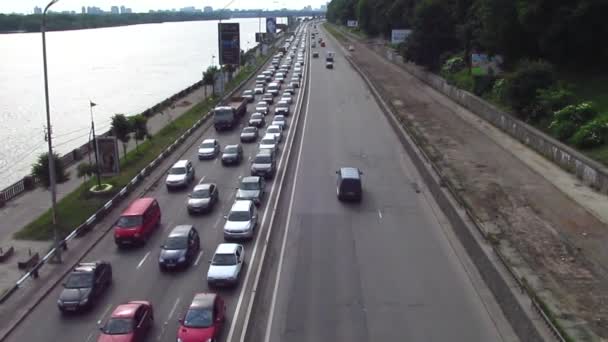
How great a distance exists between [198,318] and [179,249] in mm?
5712

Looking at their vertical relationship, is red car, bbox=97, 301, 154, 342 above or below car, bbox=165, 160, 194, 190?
below

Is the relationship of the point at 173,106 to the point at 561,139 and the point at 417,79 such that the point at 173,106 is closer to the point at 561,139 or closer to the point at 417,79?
the point at 417,79

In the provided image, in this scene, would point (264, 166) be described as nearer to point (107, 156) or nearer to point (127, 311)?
point (107, 156)

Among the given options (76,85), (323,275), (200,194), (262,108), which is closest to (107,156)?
(200,194)

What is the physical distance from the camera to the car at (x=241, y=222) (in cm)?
2480

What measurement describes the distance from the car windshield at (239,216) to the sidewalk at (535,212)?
9421mm

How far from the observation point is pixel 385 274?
21.8 metres

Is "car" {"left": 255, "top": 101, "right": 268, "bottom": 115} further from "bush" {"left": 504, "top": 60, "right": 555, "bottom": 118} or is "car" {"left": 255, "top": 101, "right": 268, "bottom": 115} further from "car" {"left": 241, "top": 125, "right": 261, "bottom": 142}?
"bush" {"left": 504, "top": 60, "right": 555, "bottom": 118}

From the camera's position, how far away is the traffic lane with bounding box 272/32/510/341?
18234 millimetres

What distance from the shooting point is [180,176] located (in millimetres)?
32781

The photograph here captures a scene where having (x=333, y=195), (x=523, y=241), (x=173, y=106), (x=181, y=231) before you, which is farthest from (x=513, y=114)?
(x=173, y=106)

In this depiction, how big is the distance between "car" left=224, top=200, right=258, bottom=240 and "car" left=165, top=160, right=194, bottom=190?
22.8ft

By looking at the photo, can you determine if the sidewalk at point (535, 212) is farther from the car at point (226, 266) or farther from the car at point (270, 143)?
the car at point (270, 143)

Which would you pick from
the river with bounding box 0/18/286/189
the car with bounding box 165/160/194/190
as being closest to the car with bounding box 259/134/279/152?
the car with bounding box 165/160/194/190
